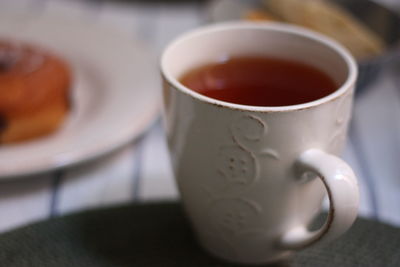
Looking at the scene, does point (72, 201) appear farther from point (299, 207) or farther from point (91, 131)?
point (299, 207)

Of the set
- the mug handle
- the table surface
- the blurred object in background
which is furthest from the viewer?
the blurred object in background

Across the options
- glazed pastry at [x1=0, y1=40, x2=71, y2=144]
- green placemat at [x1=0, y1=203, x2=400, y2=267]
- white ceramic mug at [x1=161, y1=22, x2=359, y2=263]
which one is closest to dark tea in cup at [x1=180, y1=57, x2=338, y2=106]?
white ceramic mug at [x1=161, y1=22, x2=359, y2=263]

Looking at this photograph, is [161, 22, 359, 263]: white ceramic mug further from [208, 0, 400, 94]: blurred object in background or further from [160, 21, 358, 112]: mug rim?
[208, 0, 400, 94]: blurred object in background

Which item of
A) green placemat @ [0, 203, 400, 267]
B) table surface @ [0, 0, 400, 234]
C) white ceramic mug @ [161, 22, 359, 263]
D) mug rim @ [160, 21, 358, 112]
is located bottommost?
table surface @ [0, 0, 400, 234]

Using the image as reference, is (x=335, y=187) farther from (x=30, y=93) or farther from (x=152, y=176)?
(x=30, y=93)

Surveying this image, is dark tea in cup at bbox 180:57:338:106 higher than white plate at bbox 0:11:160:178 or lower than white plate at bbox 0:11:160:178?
higher

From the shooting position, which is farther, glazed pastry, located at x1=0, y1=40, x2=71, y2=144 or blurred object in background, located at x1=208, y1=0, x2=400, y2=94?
blurred object in background, located at x1=208, y1=0, x2=400, y2=94

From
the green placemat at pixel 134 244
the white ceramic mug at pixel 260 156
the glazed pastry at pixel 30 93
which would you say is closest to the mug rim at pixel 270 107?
the white ceramic mug at pixel 260 156
